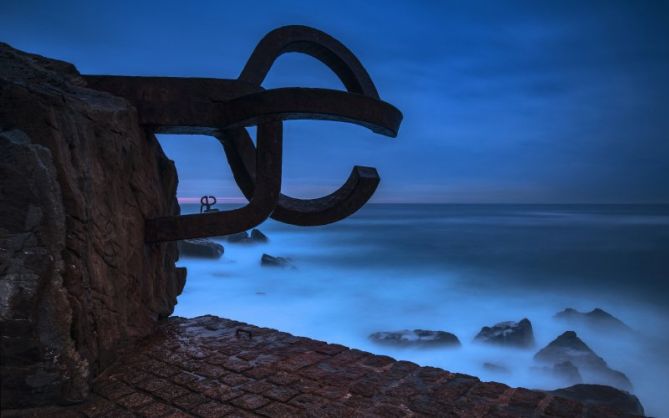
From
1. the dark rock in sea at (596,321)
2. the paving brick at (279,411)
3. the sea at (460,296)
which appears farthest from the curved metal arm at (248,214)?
the dark rock in sea at (596,321)

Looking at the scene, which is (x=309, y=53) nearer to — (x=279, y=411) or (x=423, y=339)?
(x=279, y=411)

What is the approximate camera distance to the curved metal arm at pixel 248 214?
3529 mm

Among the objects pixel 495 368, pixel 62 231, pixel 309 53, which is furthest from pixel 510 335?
pixel 62 231

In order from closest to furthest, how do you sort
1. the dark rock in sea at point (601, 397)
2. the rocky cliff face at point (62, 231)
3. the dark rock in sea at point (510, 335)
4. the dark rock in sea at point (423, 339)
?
the rocky cliff face at point (62, 231)
the dark rock in sea at point (601, 397)
the dark rock in sea at point (423, 339)
the dark rock in sea at point (510, 335)

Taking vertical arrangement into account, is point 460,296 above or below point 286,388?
below

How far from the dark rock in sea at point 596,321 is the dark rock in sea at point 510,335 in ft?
12.7

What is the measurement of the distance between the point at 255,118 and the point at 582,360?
10635mm

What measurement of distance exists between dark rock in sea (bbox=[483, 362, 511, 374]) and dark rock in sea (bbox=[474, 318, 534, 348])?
1075 millimetres

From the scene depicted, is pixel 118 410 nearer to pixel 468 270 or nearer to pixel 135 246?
pixel 135 246

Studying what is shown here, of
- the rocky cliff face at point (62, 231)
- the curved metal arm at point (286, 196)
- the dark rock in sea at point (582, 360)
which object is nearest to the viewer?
the rocky cliff face at point (62, 231)

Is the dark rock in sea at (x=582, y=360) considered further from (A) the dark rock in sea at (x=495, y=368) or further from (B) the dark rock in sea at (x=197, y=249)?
(B) the dark rock in sea at (x=197, y=249)

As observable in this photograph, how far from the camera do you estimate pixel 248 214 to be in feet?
11.8

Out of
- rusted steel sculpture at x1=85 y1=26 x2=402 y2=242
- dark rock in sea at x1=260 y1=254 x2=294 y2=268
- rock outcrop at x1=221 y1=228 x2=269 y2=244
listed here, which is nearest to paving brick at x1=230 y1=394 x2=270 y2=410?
rusted steel sculpture at x1=85 y1=26 x2=402 y2=242

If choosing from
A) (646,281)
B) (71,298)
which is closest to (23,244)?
(71,298)
